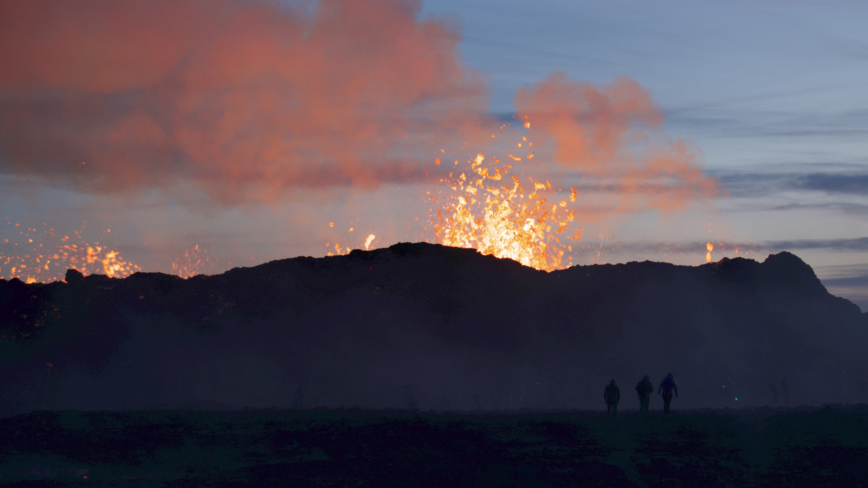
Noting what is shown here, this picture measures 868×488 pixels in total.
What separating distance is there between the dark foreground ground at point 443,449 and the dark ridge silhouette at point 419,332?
29.2 meters

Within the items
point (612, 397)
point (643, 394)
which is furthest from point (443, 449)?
point (643, 394)

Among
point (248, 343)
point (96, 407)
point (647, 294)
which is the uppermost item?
point (647, 294)

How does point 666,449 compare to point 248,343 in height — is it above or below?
below

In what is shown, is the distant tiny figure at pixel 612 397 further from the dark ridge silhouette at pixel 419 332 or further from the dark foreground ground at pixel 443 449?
the dark ridge silhouette at pixel 419 332

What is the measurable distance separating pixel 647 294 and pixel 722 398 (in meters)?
25.7

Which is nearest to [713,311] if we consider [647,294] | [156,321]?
[647,294]

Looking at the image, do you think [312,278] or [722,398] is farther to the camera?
[312,278]

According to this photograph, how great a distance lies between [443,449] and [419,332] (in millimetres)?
51244

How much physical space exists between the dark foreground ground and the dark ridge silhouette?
2924cm

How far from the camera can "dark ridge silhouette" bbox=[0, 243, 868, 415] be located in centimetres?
6569

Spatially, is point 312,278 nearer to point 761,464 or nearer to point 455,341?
point 455,341

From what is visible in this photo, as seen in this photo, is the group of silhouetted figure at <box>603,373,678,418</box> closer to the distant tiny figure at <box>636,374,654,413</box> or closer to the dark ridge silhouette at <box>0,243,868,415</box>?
the distant tiny figure at <box>636,374,654,413</box>

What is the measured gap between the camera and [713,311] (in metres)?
83.5

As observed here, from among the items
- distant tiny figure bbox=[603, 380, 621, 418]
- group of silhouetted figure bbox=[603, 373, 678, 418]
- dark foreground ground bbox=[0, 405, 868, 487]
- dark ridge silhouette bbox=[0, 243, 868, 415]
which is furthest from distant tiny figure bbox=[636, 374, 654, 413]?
dark ridge silhouette bbox=[0, 243, 868, 415]
